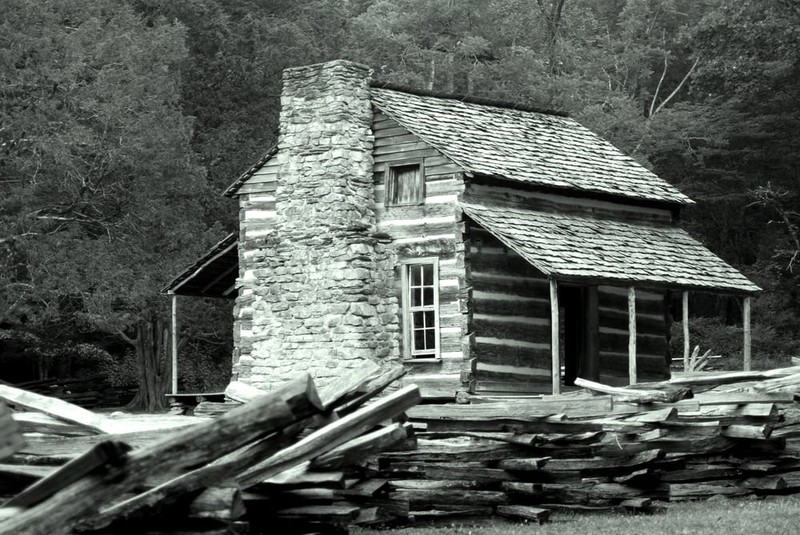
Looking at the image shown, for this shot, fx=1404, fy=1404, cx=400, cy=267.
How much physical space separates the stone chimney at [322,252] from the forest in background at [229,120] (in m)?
7.66

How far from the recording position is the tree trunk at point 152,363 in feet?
117

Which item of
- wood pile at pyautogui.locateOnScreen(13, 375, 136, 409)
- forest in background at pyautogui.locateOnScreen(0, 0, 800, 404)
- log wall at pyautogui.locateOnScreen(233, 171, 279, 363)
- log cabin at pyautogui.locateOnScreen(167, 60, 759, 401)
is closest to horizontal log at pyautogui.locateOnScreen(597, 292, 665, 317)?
log cabin at pyautogui.locateOnScreen(167, 60, 759, 401)

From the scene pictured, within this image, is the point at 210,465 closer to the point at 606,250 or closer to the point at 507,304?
the point at 507,304

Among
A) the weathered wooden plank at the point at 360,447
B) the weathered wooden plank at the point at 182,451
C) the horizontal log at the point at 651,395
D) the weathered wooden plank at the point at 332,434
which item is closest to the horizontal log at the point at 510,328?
the horizontal log at the point at 651,395

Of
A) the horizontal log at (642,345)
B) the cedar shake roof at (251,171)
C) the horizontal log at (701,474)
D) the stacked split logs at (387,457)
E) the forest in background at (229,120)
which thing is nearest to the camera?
the stacked split logs at (387,457)

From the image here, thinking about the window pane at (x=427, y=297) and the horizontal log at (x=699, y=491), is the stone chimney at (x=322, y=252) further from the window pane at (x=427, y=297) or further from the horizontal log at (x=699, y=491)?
the horizontal log at (x=699, y=491)

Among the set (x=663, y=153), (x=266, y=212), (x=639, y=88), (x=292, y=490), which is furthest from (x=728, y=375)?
(x=639, y=88)

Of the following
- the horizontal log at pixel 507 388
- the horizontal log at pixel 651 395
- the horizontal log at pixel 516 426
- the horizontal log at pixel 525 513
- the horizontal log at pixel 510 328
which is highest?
the horizontal log at pixel 510 328

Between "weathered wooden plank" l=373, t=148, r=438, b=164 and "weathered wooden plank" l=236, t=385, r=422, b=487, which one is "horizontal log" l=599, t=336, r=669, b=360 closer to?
"weathered wooden plank" l=373, t=148, r=438, b=164

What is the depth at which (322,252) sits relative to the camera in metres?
23.9

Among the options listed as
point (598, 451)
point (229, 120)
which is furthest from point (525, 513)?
point (229, 120)

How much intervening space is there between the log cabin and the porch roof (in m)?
1.09

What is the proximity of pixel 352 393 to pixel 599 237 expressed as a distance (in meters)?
16.0

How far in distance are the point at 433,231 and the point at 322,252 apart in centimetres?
202
